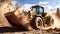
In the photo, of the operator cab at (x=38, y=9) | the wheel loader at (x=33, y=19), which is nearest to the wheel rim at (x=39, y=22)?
the wheel loader at (x=33, y=19)

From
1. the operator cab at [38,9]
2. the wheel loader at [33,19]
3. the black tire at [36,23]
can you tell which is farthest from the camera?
the operator cab at [38,9]

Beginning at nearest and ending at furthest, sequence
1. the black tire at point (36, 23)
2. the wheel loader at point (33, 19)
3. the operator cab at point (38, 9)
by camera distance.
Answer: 1. the wheel loader at point (33, 19)
2. the black tire at point (36, 23)
3. the operator cab at point (38, 9)

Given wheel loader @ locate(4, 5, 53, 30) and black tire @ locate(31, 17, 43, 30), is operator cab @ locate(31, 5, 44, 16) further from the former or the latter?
black tire @ locate(31, 17, 43, 30)

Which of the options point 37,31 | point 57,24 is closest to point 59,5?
point 57,24

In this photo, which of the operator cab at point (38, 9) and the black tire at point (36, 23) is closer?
the black tire at point (36, 23)

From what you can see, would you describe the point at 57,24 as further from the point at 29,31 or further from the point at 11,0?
the point at 11,0

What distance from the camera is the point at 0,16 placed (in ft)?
10.4

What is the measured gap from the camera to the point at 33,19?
3.34m

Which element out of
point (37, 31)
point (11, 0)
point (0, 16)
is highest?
point (11, 0)

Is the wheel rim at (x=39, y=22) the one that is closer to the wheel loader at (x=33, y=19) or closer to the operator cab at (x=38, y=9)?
the wheel loader at (x=33, y=19)

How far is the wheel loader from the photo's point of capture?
321 centimetres

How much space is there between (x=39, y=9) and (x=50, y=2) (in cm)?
24

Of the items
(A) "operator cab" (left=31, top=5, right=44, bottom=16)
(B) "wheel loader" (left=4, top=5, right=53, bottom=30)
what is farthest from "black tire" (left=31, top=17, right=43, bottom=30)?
(A) "operator cab" (left=31, top=5, right=44, bottom=16)

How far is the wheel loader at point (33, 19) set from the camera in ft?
10.5
